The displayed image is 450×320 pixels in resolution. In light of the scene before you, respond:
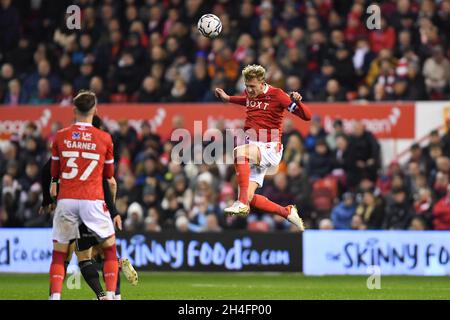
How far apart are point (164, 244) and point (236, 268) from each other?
125cm

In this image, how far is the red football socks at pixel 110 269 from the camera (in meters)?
11.3

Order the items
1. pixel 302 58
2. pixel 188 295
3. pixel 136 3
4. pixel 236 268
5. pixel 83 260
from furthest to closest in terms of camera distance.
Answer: pixel 136 3
pixel 302 58
pixel 236 268
pixel 188 295
pixel 83 260

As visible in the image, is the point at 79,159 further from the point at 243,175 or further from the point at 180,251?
the point at 180,251

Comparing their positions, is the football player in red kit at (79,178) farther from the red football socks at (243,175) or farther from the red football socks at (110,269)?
the red football socks at (243,175)

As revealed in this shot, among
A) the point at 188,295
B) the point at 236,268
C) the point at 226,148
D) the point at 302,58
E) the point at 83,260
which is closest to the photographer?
the point at 83,260

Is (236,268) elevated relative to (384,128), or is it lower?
lower

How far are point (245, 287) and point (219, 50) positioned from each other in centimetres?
762

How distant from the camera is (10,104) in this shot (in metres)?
23.1

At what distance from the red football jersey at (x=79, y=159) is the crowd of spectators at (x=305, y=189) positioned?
26.9 feet

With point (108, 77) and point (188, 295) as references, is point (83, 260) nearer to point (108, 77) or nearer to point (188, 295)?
point (188, 295)

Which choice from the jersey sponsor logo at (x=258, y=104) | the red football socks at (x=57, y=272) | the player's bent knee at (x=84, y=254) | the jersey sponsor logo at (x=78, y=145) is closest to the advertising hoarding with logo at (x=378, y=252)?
the jersey sponsor logo at (x=258, y=104)

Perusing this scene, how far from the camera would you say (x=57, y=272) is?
1122 cm

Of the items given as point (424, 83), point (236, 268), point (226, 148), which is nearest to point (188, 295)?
point (236, 268)

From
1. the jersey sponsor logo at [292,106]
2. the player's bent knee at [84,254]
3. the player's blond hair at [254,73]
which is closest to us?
the player's bent knee at [84,254]
